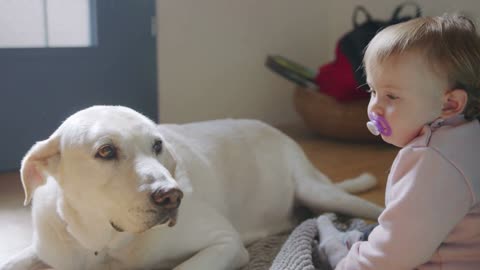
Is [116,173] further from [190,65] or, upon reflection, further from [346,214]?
[190,65]

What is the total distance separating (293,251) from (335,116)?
1992 mm

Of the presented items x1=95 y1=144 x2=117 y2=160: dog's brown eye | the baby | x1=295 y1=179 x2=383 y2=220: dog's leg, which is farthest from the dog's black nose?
x1=295 y1=179 x2=383 y2=220: dog's leg

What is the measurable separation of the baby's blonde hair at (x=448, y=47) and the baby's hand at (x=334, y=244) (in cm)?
50

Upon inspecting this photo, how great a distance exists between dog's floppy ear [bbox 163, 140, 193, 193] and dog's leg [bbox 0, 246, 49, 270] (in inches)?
16.4

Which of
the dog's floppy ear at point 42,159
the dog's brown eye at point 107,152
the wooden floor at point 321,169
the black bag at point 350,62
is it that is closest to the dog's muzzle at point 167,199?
the dog's brown eye at point 107,152

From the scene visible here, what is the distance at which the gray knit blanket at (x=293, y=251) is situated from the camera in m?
1.33

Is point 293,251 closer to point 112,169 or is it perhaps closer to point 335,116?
point 112,169

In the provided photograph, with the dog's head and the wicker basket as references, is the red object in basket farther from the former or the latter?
the dog's head

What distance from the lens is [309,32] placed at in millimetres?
3932

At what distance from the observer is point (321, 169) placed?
8.59ft

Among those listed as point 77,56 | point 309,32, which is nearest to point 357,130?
point 309,32

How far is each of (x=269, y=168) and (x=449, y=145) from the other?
34.6 inches

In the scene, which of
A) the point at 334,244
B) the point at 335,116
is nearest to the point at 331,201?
the point at 334,244

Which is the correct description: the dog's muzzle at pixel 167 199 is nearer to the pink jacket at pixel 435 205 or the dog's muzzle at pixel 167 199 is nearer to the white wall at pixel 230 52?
the pink jacket at pixel 435 205
